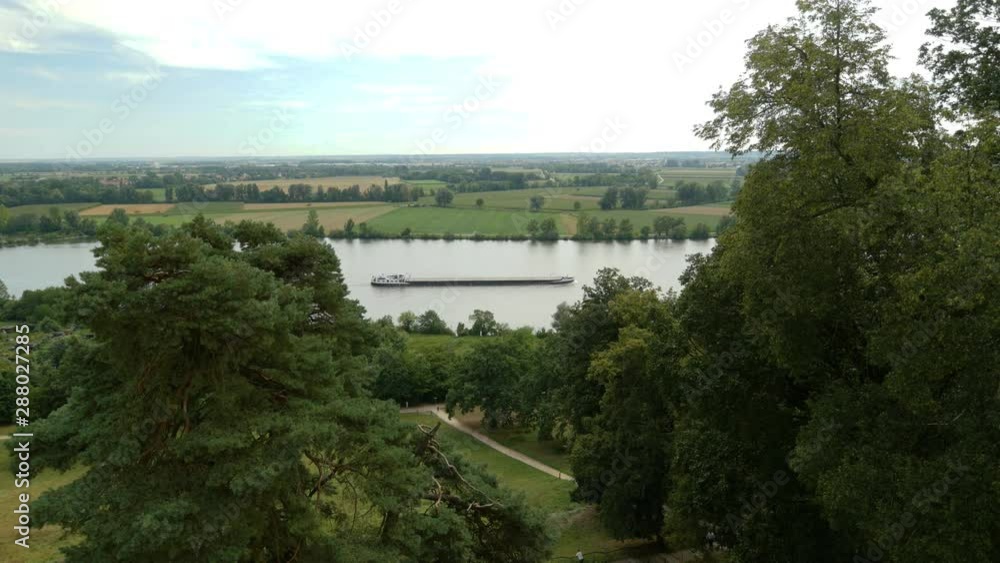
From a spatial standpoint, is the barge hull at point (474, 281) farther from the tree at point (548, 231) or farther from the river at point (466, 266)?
the tree at point (548, 231)

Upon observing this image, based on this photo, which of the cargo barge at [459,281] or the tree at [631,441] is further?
the cargo barge at [459,281]

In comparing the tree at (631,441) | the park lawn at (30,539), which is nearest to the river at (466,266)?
the park lawn at (30,539)

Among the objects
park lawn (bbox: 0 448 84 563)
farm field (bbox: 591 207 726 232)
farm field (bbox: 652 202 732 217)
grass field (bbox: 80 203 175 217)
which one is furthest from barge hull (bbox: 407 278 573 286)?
park lawn (bbox: 0 448 84 563)

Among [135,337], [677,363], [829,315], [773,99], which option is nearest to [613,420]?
[677,363]

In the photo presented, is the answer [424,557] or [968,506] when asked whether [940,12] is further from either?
[424,557]

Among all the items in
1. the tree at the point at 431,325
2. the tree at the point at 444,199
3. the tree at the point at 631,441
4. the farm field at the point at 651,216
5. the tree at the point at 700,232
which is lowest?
the tree at the point at 431,325

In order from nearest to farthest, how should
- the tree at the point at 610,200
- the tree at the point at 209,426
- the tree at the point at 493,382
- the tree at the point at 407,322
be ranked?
the tree at the point at 209,426 < the tree at the point at 493,382 < the tree at the point at 407,322 < the tree at the point at 610,200

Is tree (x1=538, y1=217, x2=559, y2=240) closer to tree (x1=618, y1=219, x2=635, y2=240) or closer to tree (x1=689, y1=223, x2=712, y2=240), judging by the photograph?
tree (x1=618, y1=219, x2=635, y2=240)
